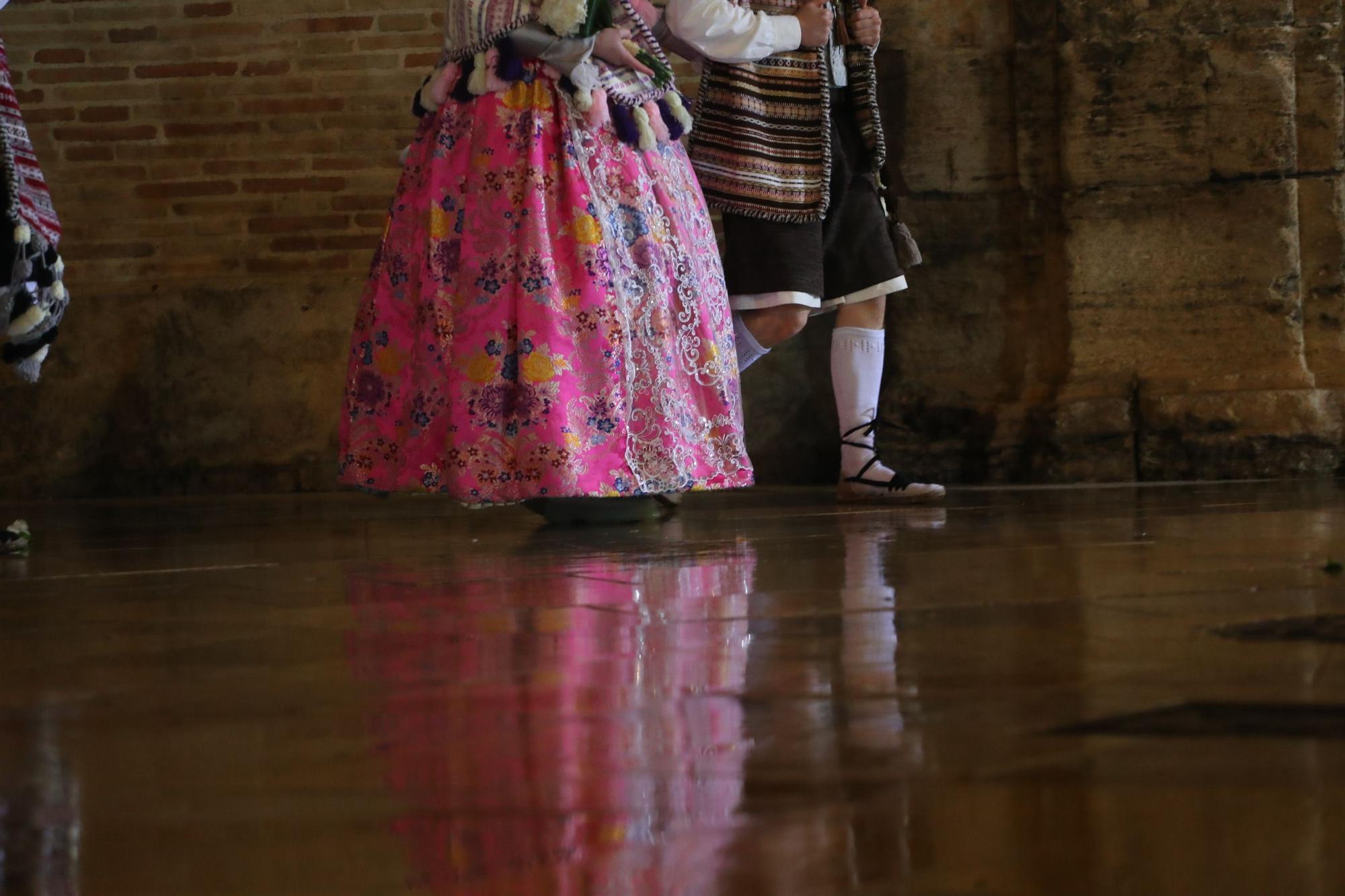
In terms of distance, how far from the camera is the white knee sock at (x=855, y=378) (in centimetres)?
477

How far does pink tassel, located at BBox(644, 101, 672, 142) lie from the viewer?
3789 mm

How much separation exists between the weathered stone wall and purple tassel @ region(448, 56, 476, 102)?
2634 millimetres

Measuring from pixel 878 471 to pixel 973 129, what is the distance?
1.96m

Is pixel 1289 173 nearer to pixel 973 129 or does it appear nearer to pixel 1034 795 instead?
pixel 973 129

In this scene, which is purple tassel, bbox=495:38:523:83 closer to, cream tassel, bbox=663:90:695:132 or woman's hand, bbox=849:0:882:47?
cream tassel, bbox=663:90:695:132

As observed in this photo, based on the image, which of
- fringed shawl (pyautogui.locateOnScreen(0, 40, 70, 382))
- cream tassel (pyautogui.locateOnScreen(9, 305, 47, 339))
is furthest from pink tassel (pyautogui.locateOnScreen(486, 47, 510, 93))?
cream tassel (pyautogui.locateOnScreen(9, 305, 47, 339))

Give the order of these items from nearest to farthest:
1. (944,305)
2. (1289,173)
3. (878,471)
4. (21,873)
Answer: (21,873) → (878,471) → (1289,173) → (944,305)

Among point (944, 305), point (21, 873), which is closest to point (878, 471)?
point (944, 305)

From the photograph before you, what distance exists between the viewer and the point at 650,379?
3.62 metres

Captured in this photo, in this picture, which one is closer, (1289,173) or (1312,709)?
(1312,709)

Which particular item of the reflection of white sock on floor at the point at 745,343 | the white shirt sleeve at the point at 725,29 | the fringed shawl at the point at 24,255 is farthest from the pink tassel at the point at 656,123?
the fringed shawl at the point at 24,255

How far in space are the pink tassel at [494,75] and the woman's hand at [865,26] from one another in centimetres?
144

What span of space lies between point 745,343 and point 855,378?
0.39 meters

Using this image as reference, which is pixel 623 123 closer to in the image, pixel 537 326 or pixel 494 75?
pixel 494 75
